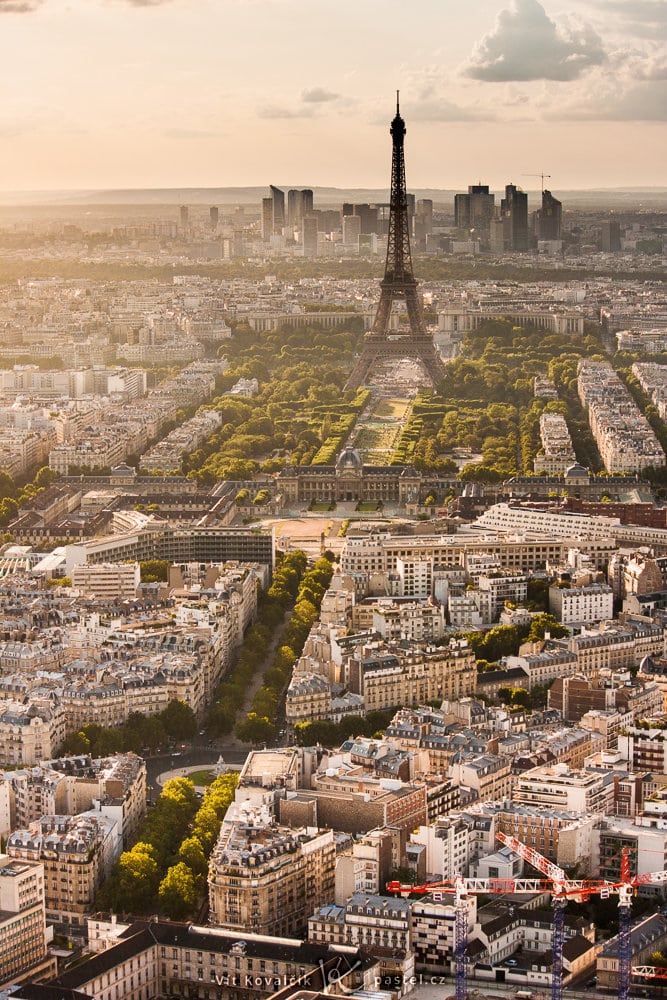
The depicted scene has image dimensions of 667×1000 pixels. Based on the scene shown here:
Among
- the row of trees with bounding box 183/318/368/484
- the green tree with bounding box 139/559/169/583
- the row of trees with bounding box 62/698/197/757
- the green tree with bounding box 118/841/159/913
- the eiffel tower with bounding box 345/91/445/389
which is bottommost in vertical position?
the green tree with bounding box 118/841/159/913

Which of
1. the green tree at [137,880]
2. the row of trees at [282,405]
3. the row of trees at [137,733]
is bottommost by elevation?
the green tree at [137,880]

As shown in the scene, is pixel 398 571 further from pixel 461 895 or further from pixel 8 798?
pixel 461 895

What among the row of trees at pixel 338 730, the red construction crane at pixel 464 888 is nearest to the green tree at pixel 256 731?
the row of trees at pixel 338 730

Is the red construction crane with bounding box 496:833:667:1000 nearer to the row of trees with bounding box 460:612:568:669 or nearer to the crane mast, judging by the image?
the crane mast

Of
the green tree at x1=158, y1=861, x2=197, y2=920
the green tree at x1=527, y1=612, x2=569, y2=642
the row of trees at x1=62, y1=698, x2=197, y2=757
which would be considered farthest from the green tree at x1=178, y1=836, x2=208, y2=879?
the green tree at x1=527, y1=612, x2=569, y2=642

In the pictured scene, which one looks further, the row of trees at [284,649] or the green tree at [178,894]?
the row of trees at [284,649]

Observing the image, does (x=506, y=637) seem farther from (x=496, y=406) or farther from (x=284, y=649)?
(x=496, y=406)

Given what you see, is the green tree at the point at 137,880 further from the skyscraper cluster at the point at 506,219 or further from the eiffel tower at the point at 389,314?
the skyscraper cluster at the point at 506,219
